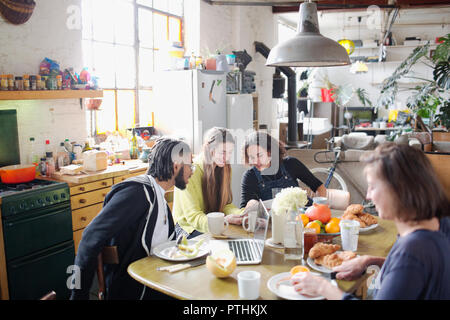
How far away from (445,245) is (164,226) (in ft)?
4.23

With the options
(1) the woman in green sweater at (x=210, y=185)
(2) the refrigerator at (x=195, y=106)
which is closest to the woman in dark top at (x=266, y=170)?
(1) the woman in green sweater at (x=210, y=185)

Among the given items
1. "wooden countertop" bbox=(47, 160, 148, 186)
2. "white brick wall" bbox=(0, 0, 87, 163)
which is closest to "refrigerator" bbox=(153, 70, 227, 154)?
"wooden countertop" bbox=(47, 160, 148, 186)

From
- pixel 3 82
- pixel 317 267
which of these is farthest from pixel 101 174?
pixel 317 267

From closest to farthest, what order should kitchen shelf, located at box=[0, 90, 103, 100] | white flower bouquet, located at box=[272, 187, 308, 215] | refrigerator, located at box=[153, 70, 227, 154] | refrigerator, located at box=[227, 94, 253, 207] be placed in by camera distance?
white flower bouquet, located at box=[272, 187, 308, 215]
kitchen shelf, located at box=[0, 90, 103, 100]
refrigerator, located at box=[153, 70, 227, 154]
refrigerator, located at box=[227, 94, 253, 207]

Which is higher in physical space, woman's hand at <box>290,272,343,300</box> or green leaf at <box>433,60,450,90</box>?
green leaf at <box>433,60,450,90</box>

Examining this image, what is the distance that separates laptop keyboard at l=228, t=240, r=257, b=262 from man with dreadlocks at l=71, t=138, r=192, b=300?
34cm

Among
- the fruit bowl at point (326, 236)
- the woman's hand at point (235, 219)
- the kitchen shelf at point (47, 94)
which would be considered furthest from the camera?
the kitchen shelf at point (47, 94)

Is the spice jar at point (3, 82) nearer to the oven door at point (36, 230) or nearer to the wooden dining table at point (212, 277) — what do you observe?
the oven door at point (36, 230)

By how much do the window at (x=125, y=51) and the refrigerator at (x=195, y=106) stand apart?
9.6 inches

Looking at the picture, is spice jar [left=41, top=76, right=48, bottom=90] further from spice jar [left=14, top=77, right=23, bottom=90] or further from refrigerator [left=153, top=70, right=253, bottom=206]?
refrigerator [left=153, top=70, right=253, bottom=206]

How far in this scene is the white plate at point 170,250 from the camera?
1878 millimetres

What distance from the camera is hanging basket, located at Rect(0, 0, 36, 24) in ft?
11.3

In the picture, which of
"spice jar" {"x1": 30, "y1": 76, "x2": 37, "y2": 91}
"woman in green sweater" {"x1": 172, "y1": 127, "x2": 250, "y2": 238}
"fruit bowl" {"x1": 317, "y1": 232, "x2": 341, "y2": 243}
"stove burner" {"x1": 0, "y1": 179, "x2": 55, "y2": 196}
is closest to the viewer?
"fruit bowl" {"x1": 317, "y1": 232, "x2": 341, "y2": 243}
